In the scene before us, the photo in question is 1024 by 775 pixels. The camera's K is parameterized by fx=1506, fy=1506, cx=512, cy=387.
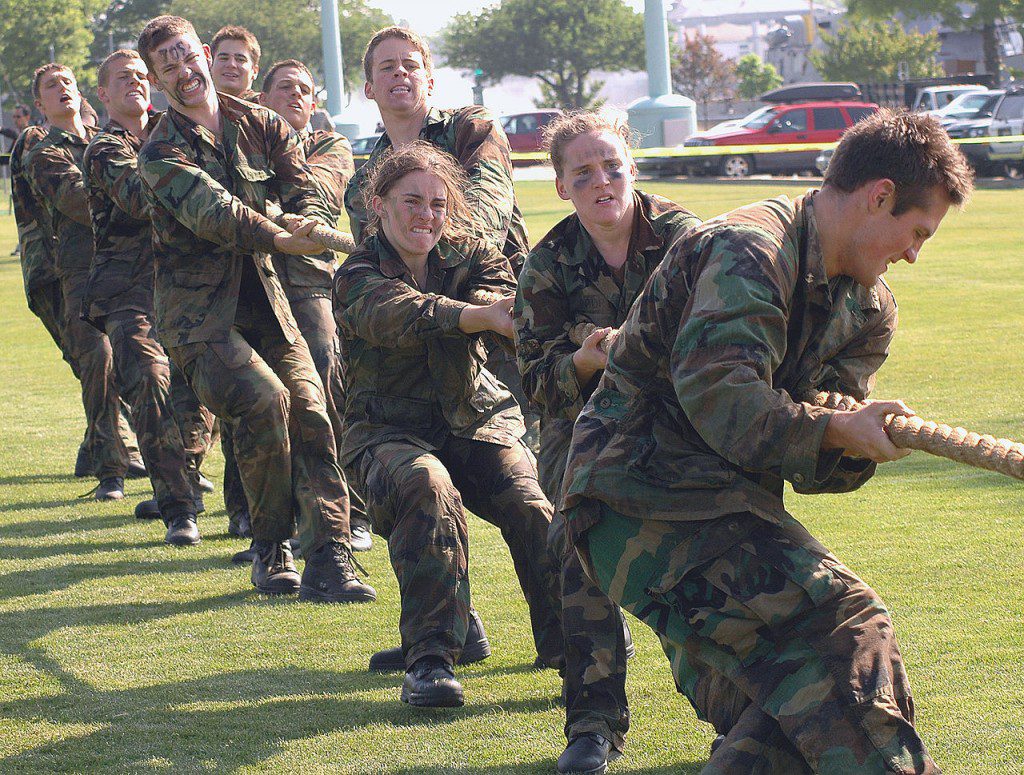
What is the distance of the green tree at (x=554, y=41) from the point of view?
84875 mm

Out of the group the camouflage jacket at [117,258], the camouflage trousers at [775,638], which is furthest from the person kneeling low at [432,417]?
the camouflage jacket at [117,258]

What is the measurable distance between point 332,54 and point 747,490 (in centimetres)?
4007

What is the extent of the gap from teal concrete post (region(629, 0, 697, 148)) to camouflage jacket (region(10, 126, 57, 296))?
99.1 feet

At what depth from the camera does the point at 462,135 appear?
6.15 m

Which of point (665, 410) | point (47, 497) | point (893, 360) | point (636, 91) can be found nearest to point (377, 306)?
point (665, 410)

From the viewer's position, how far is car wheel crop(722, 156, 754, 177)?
125 ft

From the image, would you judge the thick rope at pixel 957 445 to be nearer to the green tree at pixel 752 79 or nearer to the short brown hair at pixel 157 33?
the short brown hair at pixel 157 33

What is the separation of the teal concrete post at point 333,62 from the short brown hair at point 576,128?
115 ft

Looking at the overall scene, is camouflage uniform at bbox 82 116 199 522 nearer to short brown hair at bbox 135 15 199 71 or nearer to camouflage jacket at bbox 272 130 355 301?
camouflage jacket at bbox 272 130 355 301

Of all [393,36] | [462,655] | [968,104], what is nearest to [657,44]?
[968,104]

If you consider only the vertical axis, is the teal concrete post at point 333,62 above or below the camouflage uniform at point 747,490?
above

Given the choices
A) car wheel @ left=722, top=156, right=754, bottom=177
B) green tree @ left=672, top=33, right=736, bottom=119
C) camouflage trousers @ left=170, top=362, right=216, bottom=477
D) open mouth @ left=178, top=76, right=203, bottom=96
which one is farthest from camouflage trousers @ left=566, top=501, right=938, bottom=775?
green tree @ left=672, top=33, right=736, bottom=119

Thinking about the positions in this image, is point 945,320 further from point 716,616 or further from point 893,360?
point 716,616

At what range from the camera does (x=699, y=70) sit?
286 ft
